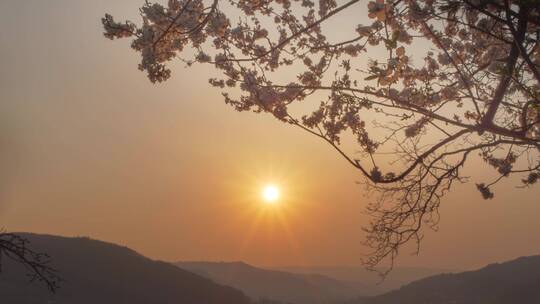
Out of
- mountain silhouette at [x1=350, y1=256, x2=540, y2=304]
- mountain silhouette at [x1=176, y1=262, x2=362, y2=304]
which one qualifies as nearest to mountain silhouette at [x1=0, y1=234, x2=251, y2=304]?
mountain silhouette at [x1=350, y1=256, x2=540, y2=304]

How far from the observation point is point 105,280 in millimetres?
56969

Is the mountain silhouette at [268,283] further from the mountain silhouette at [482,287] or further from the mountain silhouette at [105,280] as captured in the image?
the mountain silhouette at [105,280]

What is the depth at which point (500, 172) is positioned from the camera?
33.3 ft

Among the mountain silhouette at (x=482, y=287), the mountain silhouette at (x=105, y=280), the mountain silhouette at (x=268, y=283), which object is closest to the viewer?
the mountain silhouette at (x=105, y=280)

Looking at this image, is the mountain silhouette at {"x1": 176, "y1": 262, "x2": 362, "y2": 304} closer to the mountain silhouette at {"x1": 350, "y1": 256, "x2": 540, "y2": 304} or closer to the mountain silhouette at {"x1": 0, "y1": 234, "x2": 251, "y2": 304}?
the mountain silhouette at {"x1": 350, "y1": 256, "x2": 540, "y2": 304}

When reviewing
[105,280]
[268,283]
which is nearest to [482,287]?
[105,280]

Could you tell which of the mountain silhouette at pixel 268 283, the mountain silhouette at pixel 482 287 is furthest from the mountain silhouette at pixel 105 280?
the mountain silhouette at pixel 268 283

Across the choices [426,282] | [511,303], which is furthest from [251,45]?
[426,282]

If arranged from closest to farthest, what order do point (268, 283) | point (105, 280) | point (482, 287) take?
point (105, 280) < point (482, 287) < point (268, 283)

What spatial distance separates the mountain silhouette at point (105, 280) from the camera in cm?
4684

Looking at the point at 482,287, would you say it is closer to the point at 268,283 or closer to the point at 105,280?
the point at 105,280

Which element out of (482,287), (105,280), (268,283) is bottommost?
(105,280)

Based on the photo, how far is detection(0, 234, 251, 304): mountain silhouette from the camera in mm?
46844

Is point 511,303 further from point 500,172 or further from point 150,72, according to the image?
point 150,72
